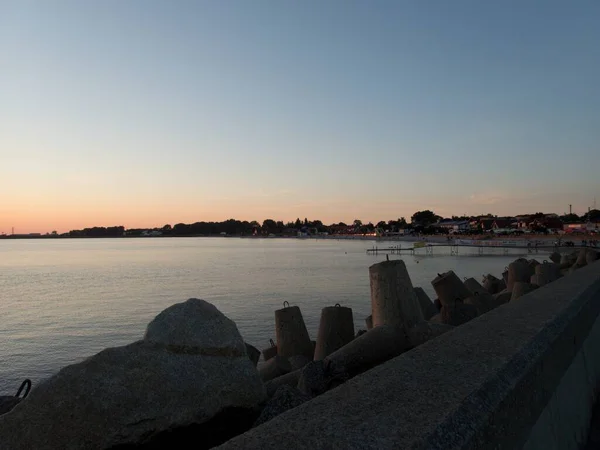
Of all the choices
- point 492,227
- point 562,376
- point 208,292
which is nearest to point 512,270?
point 562,376

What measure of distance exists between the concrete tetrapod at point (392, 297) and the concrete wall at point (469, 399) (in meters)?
2.85

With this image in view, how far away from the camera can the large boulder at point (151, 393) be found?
2.82 meters

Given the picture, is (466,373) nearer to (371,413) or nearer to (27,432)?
(371,413)

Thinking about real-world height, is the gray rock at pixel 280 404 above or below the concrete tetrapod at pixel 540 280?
above

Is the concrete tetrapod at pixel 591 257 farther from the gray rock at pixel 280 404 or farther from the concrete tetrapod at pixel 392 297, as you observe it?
the gray rock at pixel 280 404

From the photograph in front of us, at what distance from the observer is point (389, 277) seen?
288 inches

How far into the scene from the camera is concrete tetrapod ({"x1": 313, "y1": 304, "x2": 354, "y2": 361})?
8.37 m

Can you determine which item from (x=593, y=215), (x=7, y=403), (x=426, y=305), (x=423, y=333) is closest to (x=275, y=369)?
(x=423, y=333)

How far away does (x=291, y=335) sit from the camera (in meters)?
9.66

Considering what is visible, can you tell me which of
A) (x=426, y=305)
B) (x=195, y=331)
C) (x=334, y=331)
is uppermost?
(x=195, y=331)

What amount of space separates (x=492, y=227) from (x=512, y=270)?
193 metres

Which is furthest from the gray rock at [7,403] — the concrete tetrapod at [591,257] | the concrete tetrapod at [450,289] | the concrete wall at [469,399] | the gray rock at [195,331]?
the concrete tetrapod at [591,257]

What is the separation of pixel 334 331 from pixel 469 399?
20.9 ft

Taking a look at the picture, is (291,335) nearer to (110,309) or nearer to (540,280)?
(540,280)
